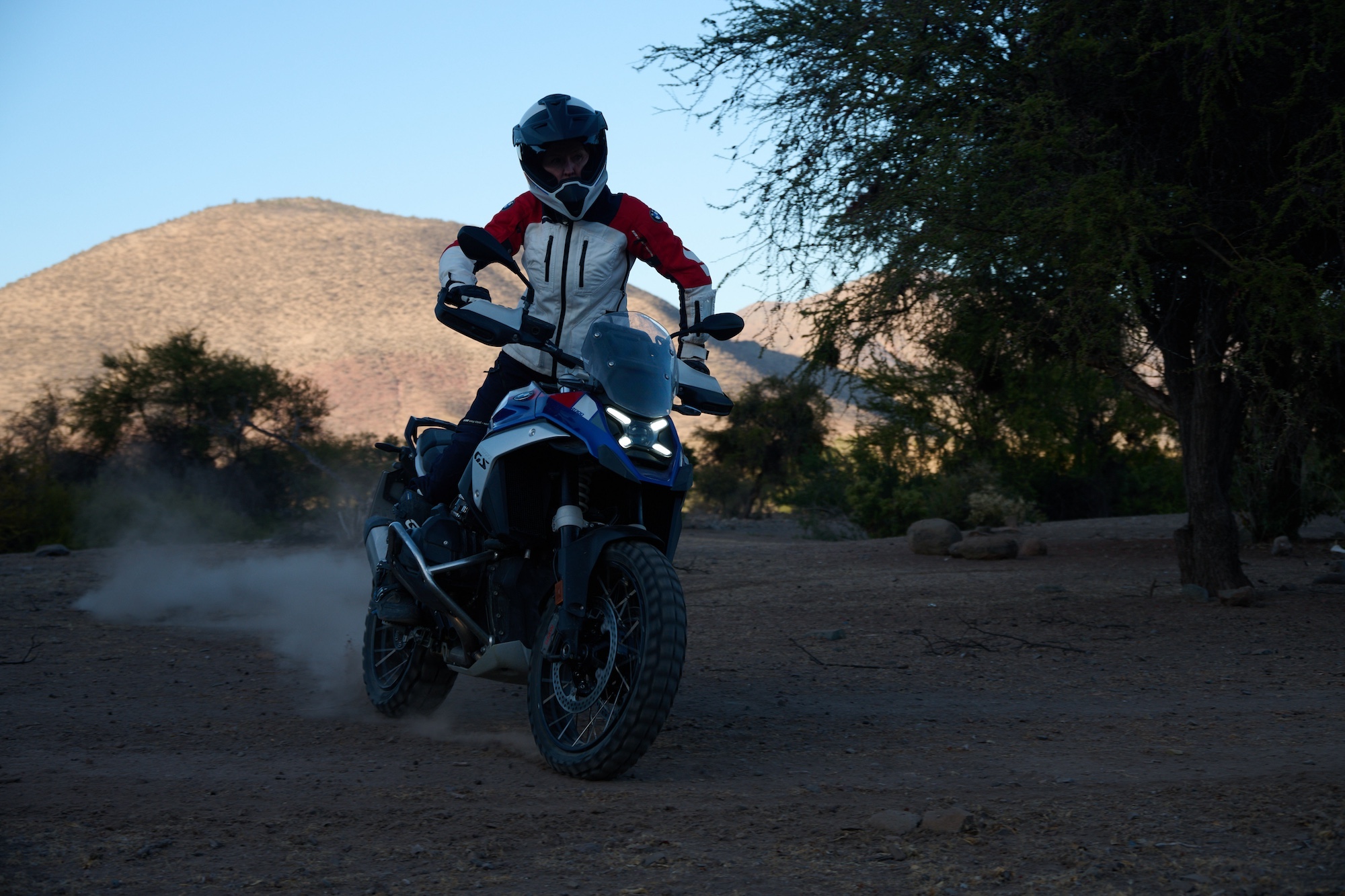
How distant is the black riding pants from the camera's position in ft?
17.3

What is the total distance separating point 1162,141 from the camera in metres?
9.02

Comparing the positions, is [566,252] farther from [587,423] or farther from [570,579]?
[570,579]

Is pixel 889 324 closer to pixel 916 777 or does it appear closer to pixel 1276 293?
pixel 1276 293

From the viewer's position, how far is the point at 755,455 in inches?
1350

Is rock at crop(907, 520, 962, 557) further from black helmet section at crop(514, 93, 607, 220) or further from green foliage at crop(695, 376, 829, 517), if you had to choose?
green foliage at crop(695, 376, 829, 517)

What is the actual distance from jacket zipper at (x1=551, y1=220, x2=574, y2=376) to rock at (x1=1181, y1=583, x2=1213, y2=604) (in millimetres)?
7115

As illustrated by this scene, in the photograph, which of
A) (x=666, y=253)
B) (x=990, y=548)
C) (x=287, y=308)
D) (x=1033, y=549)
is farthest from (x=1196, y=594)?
(x=287, y=308)

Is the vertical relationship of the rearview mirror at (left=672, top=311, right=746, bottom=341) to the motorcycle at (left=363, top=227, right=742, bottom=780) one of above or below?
above

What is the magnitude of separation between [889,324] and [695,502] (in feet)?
89.7

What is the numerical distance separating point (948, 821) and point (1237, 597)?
7.16m

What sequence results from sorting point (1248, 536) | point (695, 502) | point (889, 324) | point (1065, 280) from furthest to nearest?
point (695, 502), point (1248, 536), point (889, 324), point (1065, 280)

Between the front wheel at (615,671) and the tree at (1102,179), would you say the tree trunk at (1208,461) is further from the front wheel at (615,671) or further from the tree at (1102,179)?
the front wheel at (615,671)

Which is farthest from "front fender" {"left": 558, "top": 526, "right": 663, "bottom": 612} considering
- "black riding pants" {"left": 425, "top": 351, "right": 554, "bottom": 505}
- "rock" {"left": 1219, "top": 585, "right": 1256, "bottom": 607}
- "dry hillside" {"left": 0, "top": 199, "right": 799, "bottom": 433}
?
"dry hillside" {"left": 0, "top": 199, "right": 799, "bottom": 433}

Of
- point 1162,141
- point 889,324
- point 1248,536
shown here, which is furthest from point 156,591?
point 1248,536
